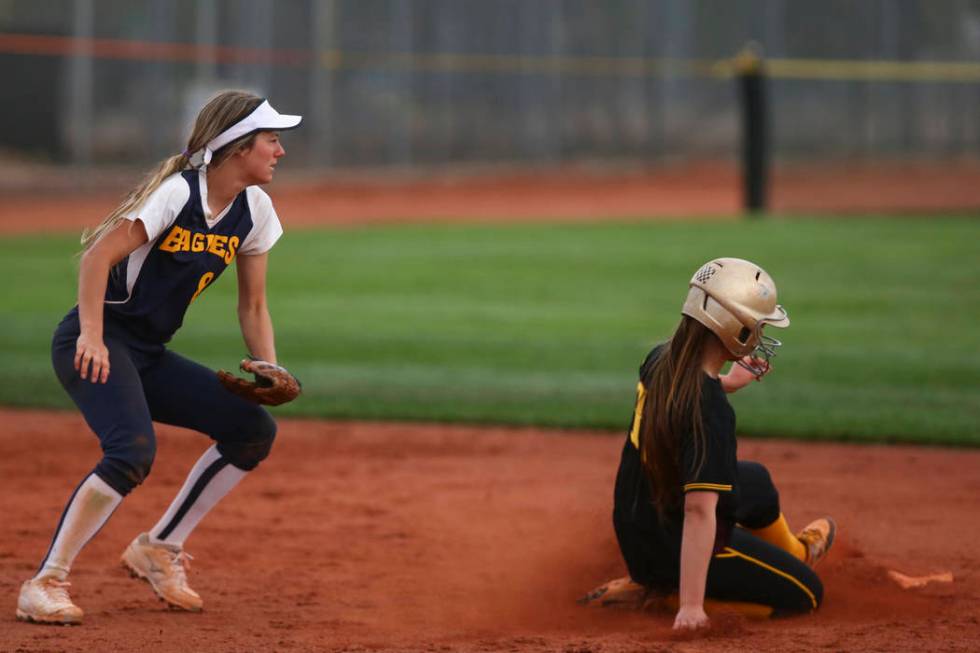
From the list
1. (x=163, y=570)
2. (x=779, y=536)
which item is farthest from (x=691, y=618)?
(x=163, y=570)

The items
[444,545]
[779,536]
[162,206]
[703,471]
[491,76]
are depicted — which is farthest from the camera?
[491,76]

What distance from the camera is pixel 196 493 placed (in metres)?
4.85

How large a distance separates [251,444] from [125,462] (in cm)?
54

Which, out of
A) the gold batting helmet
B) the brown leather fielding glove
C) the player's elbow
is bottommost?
the player's elbow

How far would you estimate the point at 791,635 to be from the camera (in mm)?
4391

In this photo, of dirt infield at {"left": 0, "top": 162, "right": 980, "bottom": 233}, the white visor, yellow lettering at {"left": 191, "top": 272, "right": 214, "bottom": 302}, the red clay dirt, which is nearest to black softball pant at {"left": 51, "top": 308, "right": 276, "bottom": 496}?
yellow lettering at {"left": 191, "top": 272, "right": 214, "bottom": 302}

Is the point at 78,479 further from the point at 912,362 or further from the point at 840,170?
the point at 840,170

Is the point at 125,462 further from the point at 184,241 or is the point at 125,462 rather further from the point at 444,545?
the point at 444,545

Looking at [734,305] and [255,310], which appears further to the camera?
[255,310]

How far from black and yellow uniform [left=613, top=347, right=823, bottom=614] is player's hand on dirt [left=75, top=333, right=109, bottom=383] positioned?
5.53ft

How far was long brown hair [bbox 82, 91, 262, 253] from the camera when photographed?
4.50 m

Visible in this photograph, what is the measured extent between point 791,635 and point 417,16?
81.0ft

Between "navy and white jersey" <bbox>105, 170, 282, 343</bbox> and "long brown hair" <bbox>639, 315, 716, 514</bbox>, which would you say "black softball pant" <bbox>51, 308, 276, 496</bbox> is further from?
"long brown hair" <bbox>639, 315, 716, 514</bbox>

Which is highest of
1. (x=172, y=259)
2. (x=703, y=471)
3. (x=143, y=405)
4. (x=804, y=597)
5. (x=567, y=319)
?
(x=172, y=259)
